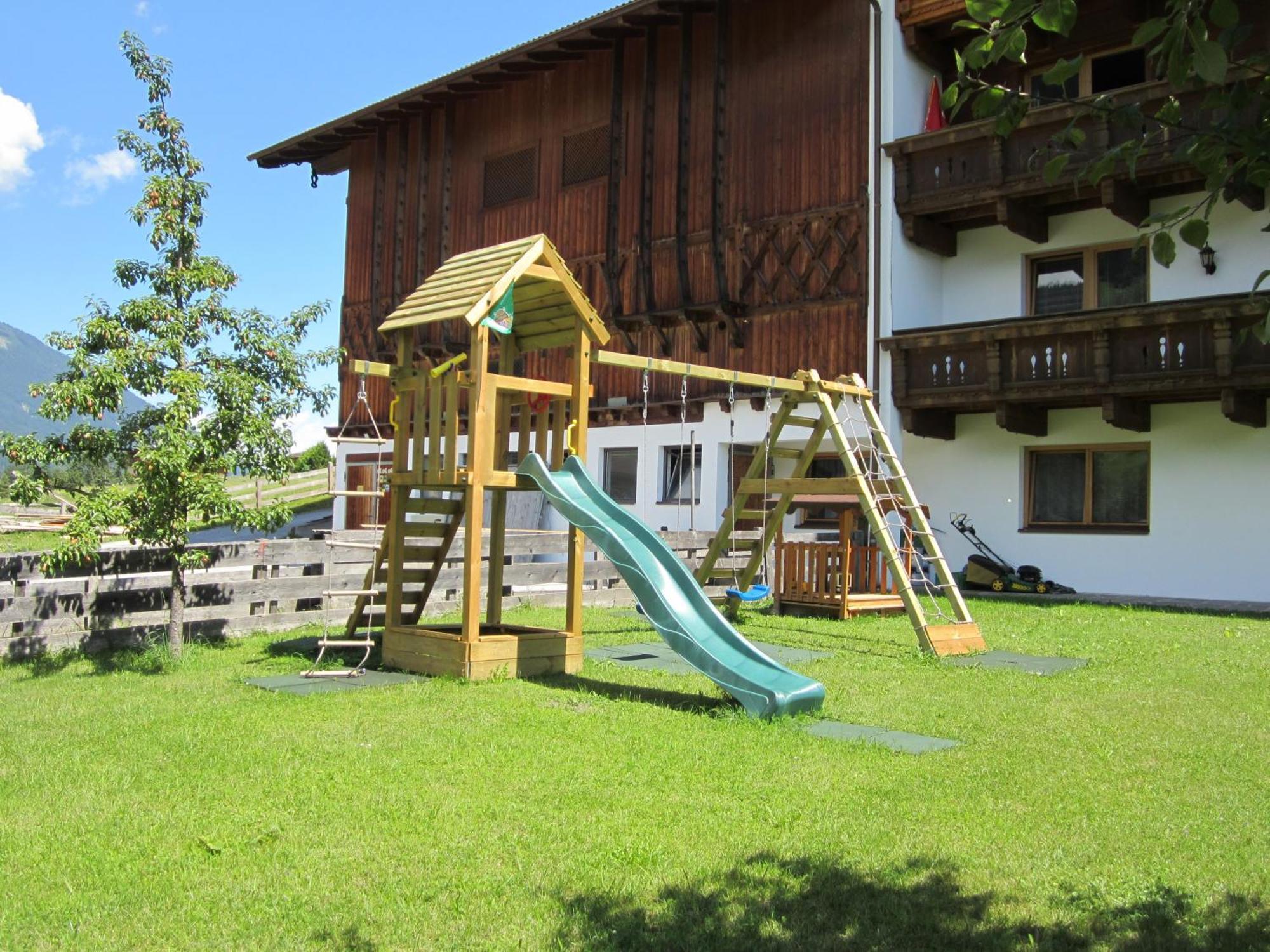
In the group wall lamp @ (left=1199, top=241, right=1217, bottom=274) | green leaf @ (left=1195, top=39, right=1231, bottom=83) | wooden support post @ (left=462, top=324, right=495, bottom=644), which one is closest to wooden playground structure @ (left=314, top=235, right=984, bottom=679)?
wooden support post @ (left=462, top=324, right=495, bottom=644)

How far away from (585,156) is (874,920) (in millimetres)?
20881

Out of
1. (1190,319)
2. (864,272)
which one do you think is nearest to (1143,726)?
(1190,319)

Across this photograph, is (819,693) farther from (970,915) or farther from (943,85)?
(943,85)

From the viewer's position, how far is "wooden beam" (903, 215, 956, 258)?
1869 cm

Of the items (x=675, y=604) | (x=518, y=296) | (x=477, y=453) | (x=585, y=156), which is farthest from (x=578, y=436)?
(x=585, y=156)

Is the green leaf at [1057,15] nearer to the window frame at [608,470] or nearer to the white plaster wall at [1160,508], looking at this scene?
the white plaster wall at [1160,508]

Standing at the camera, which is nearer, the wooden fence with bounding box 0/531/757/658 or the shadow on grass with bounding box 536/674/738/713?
the shadow on grass with bounding box 536/674/738/713

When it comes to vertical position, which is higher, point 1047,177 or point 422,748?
point 1047,177

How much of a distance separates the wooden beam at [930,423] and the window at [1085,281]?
2.15 m

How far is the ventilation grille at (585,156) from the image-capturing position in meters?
22.9

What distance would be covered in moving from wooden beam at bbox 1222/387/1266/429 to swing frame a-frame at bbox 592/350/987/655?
5224 millimetres

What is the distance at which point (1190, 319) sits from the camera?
15172mm

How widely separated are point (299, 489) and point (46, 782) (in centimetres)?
5185

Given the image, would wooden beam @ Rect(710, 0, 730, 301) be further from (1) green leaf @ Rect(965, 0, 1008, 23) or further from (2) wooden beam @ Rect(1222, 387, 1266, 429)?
(1) green leaf @ Rect(965, 0, 1008, 23)
